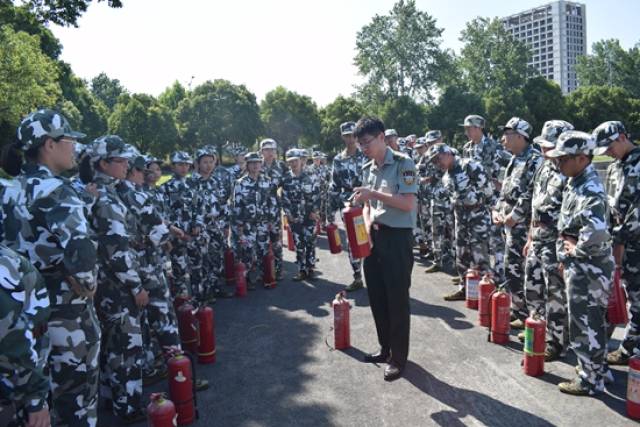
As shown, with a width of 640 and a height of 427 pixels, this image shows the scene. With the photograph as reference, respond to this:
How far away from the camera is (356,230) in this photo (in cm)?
485

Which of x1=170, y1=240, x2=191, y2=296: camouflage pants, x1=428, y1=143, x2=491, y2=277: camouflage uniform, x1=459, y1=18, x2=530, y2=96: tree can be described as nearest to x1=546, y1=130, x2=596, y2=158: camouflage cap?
x1=428, y1=143, x2=491, y2=277: camouflage uniform

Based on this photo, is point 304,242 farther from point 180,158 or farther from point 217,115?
point 217,115

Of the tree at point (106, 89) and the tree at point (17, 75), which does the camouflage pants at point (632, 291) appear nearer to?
the tree at point (17, 75)

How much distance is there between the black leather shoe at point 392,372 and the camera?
16.3 ft

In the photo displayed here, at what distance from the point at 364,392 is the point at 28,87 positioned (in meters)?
24.1

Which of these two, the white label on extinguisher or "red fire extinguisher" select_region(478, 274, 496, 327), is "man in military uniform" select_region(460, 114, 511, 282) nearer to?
"red fire extinguisher" select_region(478, 274, 496, 327)

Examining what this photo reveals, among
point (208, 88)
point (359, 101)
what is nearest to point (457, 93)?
point (359, 101)

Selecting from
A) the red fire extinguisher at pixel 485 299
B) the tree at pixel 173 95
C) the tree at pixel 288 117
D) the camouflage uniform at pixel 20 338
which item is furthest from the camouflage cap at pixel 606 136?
the tree at pixel 173 95

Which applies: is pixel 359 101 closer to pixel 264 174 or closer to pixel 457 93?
pixel 457 93

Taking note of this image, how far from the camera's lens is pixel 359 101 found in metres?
59.9

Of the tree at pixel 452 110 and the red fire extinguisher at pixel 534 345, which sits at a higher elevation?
the tree at pixel 452 110

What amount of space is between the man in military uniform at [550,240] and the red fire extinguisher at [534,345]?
35 cm

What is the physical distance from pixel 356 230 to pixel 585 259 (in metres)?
2.20

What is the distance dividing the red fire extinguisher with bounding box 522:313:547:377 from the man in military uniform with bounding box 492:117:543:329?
1.28 m
